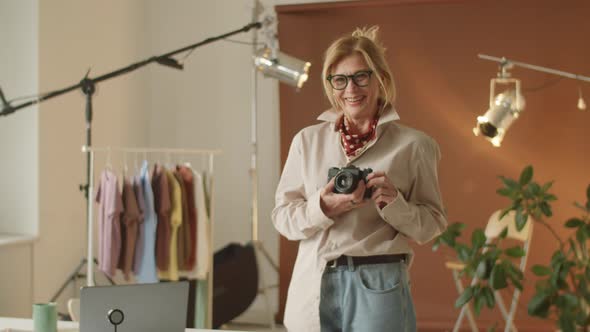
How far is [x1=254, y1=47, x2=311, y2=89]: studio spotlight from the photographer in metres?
4.73

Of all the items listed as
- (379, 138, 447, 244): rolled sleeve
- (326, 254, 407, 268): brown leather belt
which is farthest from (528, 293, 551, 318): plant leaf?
(326, 254, 407, 268): brown leather belt

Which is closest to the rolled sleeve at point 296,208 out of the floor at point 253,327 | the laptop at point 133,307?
the laptop at point 133,307

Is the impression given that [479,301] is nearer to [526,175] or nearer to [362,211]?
[526,175]

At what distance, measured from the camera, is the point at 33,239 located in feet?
14.6

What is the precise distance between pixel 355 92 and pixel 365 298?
1.83 feet

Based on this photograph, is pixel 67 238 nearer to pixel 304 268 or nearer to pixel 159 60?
pixel 159 60

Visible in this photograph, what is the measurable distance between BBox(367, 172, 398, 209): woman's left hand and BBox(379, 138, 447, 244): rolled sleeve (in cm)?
3

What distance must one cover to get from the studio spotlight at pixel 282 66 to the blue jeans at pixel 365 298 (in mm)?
2851

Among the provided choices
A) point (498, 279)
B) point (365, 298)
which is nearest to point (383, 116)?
point (365, 298)

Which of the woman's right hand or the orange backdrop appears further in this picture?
the orange backdrop

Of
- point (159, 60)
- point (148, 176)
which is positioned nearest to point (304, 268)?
point (148, 176)

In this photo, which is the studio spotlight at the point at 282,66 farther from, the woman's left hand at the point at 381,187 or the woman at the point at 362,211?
the woman's left hand at the point at 381,187

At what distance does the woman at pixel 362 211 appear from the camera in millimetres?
1945

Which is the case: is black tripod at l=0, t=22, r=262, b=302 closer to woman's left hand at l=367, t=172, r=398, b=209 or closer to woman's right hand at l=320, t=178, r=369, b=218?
woman's right hand at l=320, t=178, r=369, b=218
